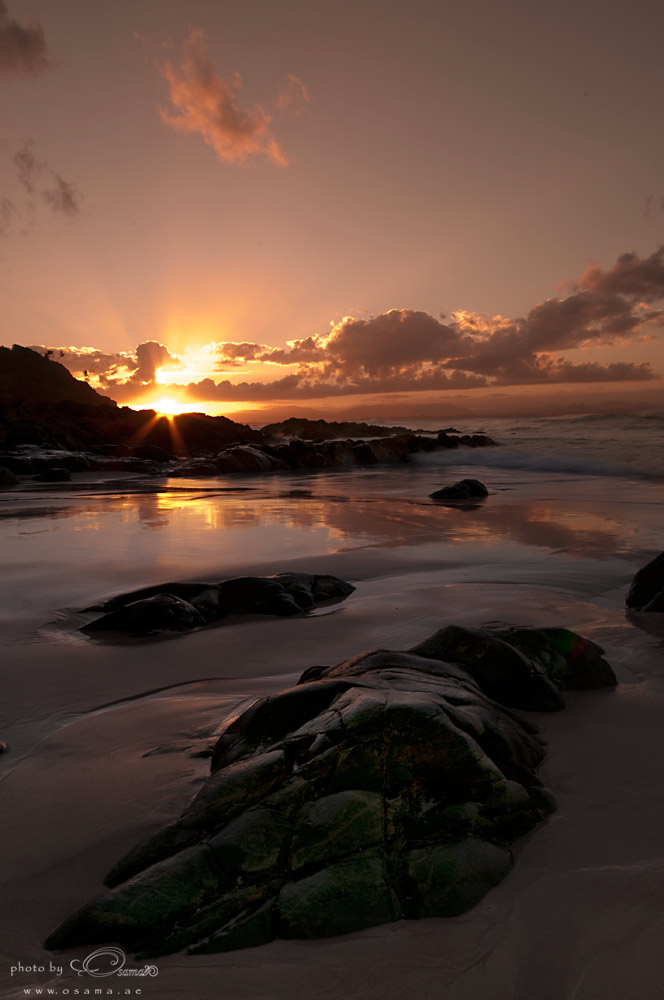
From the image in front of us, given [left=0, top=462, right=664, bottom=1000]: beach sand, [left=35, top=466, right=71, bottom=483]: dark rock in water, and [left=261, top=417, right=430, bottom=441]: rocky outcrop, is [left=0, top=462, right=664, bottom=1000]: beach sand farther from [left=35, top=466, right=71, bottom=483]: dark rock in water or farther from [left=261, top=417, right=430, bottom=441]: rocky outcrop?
[left=261, top=417, right=430, bottom=441]: rocky outcrop

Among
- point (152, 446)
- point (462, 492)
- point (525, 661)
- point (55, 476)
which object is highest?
point (152, 446)

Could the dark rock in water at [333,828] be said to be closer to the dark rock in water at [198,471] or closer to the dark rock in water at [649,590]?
the dark rock in water at [649,590]

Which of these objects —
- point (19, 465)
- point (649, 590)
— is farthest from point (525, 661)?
point (19, 465)

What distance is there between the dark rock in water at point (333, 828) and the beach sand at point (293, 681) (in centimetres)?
6

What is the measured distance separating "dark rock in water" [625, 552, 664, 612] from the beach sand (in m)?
0.13

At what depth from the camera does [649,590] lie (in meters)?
4.55

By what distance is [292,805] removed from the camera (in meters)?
1.85

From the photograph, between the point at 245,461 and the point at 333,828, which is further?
the point at 245,461

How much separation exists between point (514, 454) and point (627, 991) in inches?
1044

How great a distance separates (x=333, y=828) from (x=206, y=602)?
3.00 meters

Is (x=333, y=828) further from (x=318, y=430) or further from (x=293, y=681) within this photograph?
(x=318, y=430)

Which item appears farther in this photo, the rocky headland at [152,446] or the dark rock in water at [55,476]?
the rocky headland at [152,446]

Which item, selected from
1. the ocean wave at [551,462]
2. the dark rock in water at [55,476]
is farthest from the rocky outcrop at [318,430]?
the dark rock in water at [55,476]

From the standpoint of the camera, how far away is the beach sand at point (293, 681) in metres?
1.50
